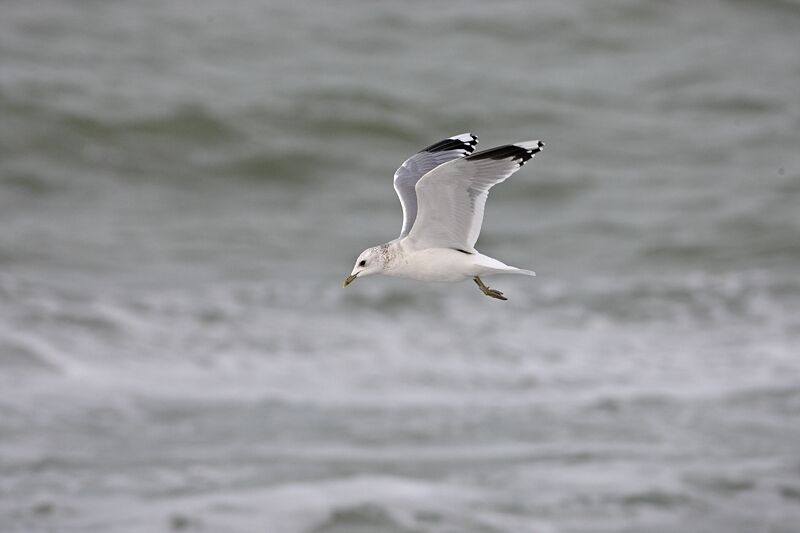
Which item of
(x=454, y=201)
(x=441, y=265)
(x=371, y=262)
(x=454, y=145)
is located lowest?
(x=441, y=265)

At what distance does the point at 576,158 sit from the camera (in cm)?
2428

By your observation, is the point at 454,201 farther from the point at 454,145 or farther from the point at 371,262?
the point at 454,145

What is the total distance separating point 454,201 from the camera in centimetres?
622

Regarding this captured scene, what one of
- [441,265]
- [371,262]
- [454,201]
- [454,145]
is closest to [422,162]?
[454,145]

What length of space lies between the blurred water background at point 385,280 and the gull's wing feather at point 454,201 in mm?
7565

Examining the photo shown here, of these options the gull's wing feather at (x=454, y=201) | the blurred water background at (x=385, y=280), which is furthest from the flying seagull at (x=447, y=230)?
the blurred water background at (x=385, y=280)

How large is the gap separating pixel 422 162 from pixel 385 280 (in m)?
13.4

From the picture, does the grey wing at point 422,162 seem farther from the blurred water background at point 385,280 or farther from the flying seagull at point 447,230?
the blurred water background at point 385,280

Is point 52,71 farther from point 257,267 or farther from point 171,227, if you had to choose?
point 257,267

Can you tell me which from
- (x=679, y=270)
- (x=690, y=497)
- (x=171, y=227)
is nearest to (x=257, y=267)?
(x=171, y=227)

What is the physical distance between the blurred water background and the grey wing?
7.01 meters

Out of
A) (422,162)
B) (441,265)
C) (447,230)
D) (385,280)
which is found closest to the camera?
(441,265)

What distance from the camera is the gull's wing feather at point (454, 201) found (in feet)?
19.9

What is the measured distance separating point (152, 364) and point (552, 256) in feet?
22.8
